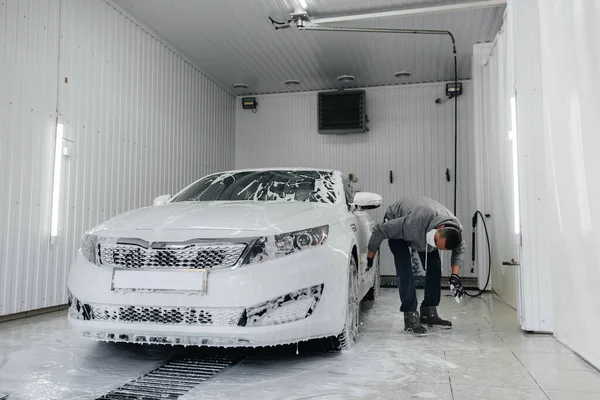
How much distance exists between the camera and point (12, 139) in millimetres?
4285

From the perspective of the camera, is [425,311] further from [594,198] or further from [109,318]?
[109,318]

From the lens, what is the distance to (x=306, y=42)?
6.77m

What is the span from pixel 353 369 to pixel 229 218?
1118mm

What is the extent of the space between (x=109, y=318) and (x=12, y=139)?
2604mm

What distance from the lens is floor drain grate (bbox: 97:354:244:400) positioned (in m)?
2.26

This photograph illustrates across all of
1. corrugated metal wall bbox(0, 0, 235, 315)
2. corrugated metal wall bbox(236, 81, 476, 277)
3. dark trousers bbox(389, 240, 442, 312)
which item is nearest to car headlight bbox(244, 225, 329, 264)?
dark trousers bbox(389, 240, 442, 312)

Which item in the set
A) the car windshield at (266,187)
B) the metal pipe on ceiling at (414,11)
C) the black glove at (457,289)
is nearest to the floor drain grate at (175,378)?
the car windshield at (266,187)

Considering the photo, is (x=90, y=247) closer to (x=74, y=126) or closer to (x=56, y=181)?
(x=56, y=181)

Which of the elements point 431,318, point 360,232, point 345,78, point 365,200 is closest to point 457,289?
point 431,318

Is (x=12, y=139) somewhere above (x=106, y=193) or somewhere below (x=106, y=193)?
above

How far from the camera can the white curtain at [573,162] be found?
8.48 ft

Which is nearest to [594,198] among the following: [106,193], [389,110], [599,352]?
[599,352]

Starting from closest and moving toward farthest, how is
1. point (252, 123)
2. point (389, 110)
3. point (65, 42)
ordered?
1. point (65, 42)
2. point (389, 110)
3. point (252, 123)

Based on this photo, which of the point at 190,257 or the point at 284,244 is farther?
the point at 284,244
